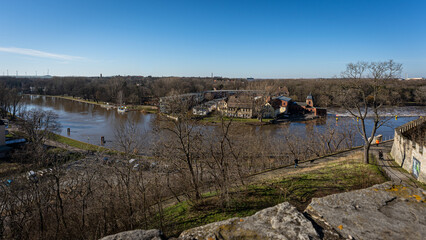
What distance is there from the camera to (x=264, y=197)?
28.1 ft

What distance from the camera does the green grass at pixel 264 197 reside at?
7520 mm

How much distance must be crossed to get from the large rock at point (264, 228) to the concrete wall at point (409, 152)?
940 cm

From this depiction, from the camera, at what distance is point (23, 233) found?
26.3 ft

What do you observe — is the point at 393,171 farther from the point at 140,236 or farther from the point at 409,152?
the point at 140,236

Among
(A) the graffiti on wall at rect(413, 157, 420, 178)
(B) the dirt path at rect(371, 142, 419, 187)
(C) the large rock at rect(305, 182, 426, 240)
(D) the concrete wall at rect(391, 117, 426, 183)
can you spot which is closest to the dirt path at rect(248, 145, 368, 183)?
(B) the dirt path at rect(371, 142, 419, 187)

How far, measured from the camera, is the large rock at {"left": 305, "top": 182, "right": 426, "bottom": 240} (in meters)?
3.16

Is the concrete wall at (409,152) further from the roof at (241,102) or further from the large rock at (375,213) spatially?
the roof at (241,102)

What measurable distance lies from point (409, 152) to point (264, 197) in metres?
7.98

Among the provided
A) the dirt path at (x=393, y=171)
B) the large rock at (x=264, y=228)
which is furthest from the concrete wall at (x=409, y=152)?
the large rock at (x=264, y=228)

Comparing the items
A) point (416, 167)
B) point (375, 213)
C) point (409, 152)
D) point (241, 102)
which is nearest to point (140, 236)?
point (375, 213)

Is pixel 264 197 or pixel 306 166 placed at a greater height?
pixel 264 197

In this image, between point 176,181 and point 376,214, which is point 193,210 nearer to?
point 176,181

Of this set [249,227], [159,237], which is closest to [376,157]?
[249,227]

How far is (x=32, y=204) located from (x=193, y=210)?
6431 millimetres
